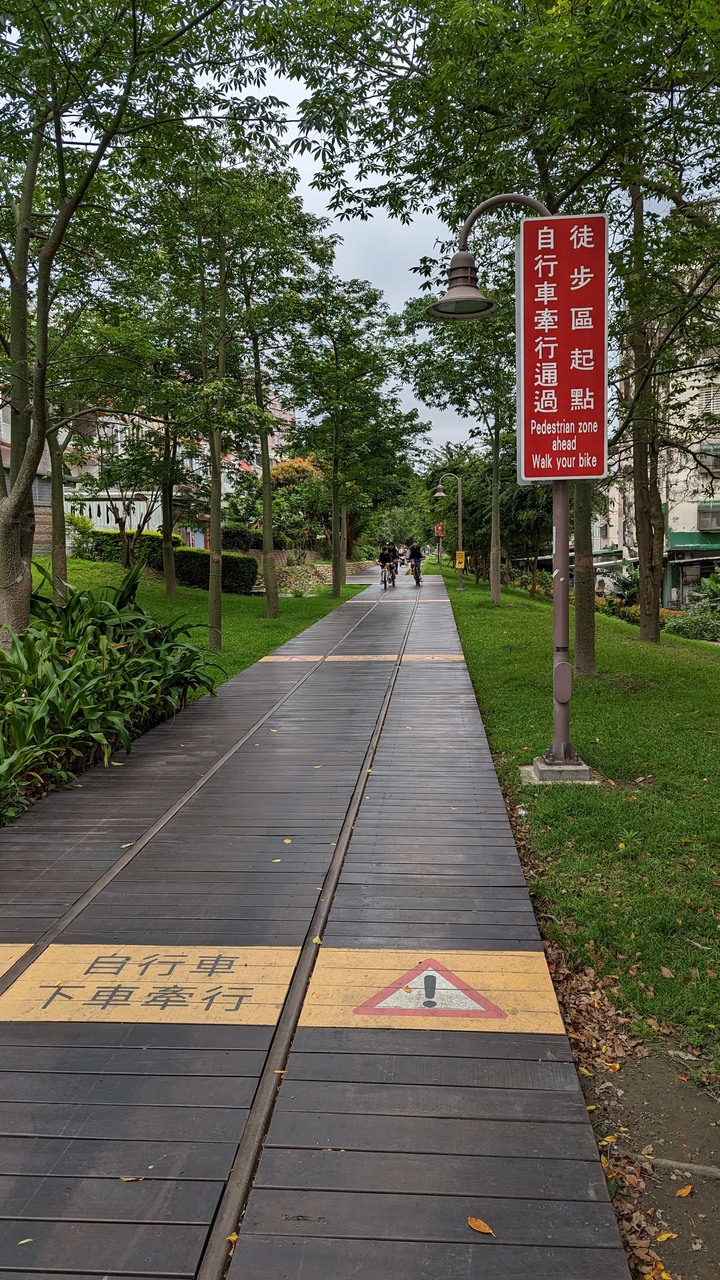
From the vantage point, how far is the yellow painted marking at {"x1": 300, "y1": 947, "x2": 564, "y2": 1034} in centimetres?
347

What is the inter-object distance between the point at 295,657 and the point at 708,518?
32.8 m

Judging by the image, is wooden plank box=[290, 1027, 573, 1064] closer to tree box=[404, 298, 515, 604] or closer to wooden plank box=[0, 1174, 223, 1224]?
wooden plank box=[0, 1174, 223, 1224]

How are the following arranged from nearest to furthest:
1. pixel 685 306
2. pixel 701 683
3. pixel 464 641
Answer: pixel 685 306, pixel 701 683, pixel 464 641

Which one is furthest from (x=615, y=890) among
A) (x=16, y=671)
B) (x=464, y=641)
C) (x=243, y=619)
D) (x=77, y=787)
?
(x=243, y=619)

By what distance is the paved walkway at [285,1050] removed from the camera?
2410 mm

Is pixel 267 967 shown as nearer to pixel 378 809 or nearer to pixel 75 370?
pixel 378 809

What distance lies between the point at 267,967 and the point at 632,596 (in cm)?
3139

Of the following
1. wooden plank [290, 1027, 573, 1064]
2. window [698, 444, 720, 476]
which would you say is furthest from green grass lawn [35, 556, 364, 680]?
wooden plank [290, 1027, 573, 1064]

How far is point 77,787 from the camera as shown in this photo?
6984mm

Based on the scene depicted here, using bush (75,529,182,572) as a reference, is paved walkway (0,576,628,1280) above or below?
below

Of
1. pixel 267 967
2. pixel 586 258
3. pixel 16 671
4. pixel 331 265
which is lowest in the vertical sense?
pixel 267 967

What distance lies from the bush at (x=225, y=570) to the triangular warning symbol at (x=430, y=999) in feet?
84.4

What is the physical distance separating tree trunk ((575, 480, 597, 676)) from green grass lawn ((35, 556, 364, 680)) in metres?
5.21

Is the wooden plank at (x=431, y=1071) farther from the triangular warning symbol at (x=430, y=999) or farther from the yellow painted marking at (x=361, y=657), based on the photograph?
the yellow painted marking at (x=361, y=657)
